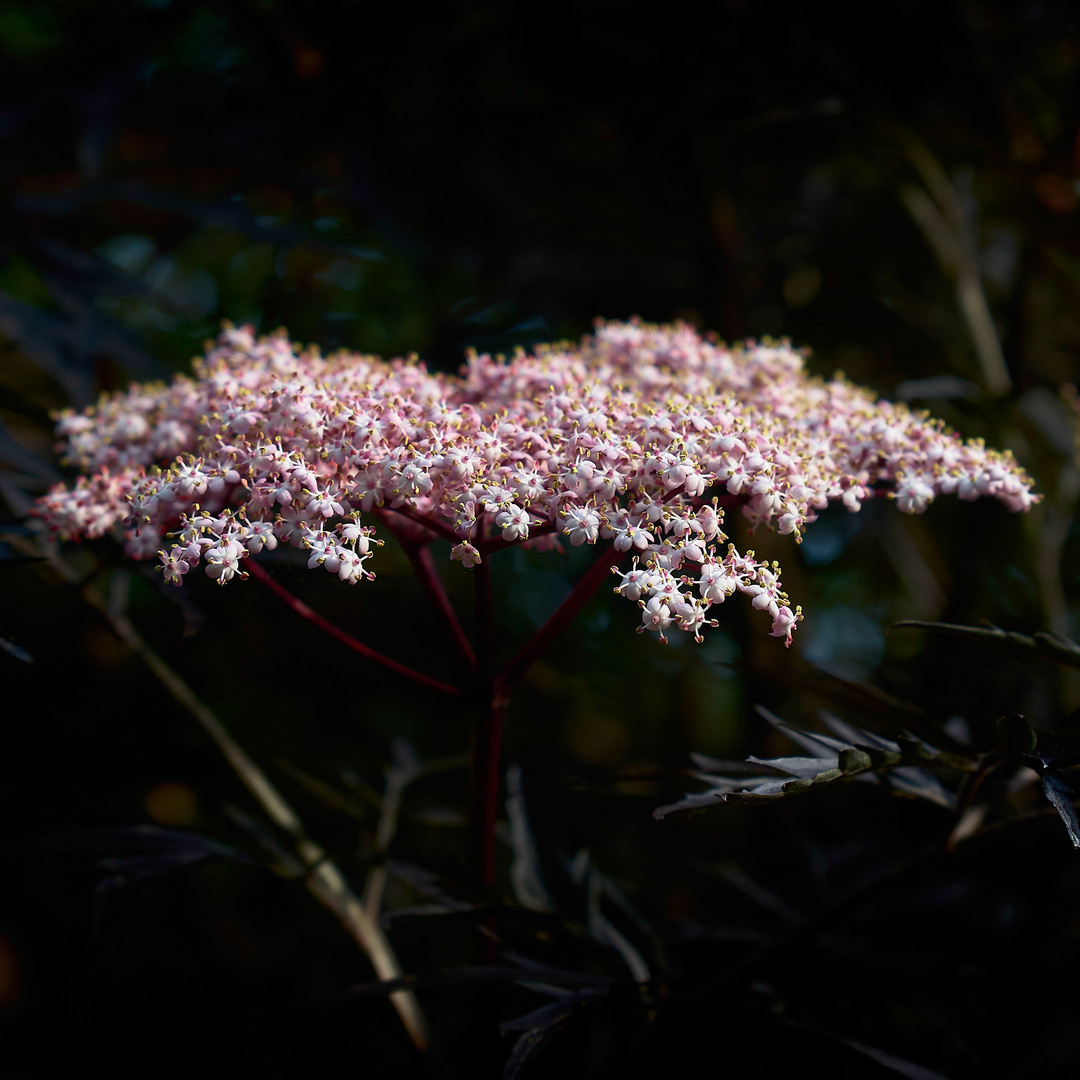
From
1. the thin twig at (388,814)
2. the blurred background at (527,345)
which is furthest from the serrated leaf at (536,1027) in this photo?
the thin twig at (388,814)

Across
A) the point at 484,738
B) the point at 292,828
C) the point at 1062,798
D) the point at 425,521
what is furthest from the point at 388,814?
the point at 1062,798

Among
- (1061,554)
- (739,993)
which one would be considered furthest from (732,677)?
(739,993)

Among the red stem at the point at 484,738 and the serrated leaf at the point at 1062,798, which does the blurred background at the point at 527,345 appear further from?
the serrated leaf at the point at 1062,798

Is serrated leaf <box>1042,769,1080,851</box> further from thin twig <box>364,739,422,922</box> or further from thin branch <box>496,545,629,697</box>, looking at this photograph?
thin twig <box>364,739,422,922</box>

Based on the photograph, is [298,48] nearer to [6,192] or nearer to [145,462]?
[6,192]

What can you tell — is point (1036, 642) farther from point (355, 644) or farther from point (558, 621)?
point (355, 644)

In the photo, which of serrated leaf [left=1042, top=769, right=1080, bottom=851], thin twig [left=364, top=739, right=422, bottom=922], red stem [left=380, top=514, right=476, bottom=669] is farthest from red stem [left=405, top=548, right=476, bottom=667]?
serrated leaf [left=1042, top=769, right=1080, bottom=851]
